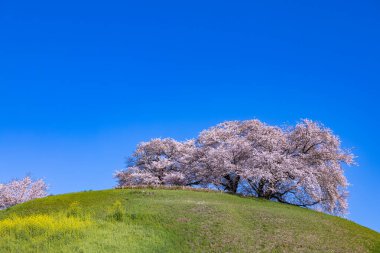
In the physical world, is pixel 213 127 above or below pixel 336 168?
above

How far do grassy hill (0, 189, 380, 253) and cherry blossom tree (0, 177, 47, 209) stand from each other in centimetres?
2880

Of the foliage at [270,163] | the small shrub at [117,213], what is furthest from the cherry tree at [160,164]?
the small shrub at [117,213]

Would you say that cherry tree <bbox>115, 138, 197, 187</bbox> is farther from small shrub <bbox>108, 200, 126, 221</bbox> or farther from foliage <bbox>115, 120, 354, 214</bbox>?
small shrub <bbox>108, 200, 126, 221</bbox>

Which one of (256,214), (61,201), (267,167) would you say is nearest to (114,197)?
(61,201)

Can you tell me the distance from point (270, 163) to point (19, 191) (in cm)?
3956

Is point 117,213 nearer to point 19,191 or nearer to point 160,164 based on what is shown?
point 160,164

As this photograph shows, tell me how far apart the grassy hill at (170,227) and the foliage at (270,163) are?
979 centimetres

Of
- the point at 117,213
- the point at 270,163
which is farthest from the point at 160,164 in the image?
the point at 117,213

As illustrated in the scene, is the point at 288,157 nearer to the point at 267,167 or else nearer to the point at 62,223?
the point at 267,167

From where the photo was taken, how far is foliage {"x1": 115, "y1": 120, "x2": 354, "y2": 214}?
53781mm

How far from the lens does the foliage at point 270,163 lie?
176 feet

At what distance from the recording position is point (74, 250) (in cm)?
2828

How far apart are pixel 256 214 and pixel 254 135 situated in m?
22.6

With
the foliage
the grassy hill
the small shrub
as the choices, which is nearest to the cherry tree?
the foliage
